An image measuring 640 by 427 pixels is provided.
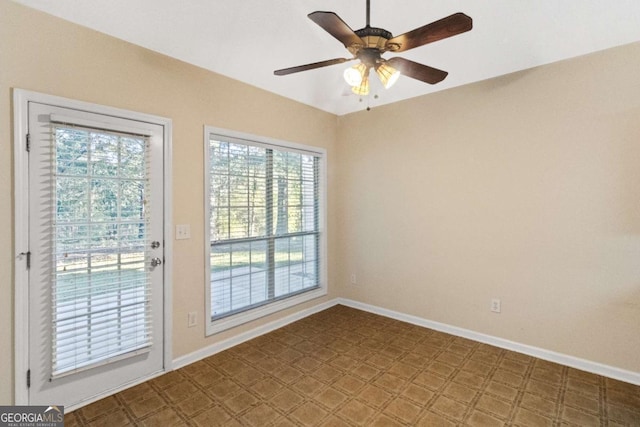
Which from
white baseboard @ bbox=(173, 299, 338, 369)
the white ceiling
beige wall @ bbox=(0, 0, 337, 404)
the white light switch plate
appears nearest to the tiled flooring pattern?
white baseboard @ bbox=(173, 299, 338, 369)

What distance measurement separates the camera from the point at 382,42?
5.56 feet

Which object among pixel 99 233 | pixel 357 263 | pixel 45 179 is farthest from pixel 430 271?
pixel 45 179

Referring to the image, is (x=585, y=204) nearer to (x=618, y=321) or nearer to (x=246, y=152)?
(x=618, y=321)

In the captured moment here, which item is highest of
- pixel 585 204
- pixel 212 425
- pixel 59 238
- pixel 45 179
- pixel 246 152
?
pixel 246 152

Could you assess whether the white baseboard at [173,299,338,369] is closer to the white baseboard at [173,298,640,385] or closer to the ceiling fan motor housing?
the white baseboard at [173,298,640,385]

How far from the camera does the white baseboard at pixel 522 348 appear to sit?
2.37 m

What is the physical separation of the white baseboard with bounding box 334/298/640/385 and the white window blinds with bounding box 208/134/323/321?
1109mm

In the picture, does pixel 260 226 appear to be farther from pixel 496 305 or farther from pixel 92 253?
pixel 496 305

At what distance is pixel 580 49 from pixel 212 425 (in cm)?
389

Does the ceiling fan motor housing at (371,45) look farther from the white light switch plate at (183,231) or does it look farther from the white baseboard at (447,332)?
the white baseboard at (447,332)

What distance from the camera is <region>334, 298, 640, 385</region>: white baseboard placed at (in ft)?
7.78

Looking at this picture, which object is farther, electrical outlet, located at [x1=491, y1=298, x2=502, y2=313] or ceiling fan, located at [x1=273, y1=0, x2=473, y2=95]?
electrical outlet, located at [x1=491, y1=298, x2=502, y2=313]

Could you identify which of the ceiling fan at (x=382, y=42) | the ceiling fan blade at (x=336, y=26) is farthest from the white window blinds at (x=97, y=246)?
the ceiling fan blade at (x=336, y=26)

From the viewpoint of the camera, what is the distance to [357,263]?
13.1 ft
